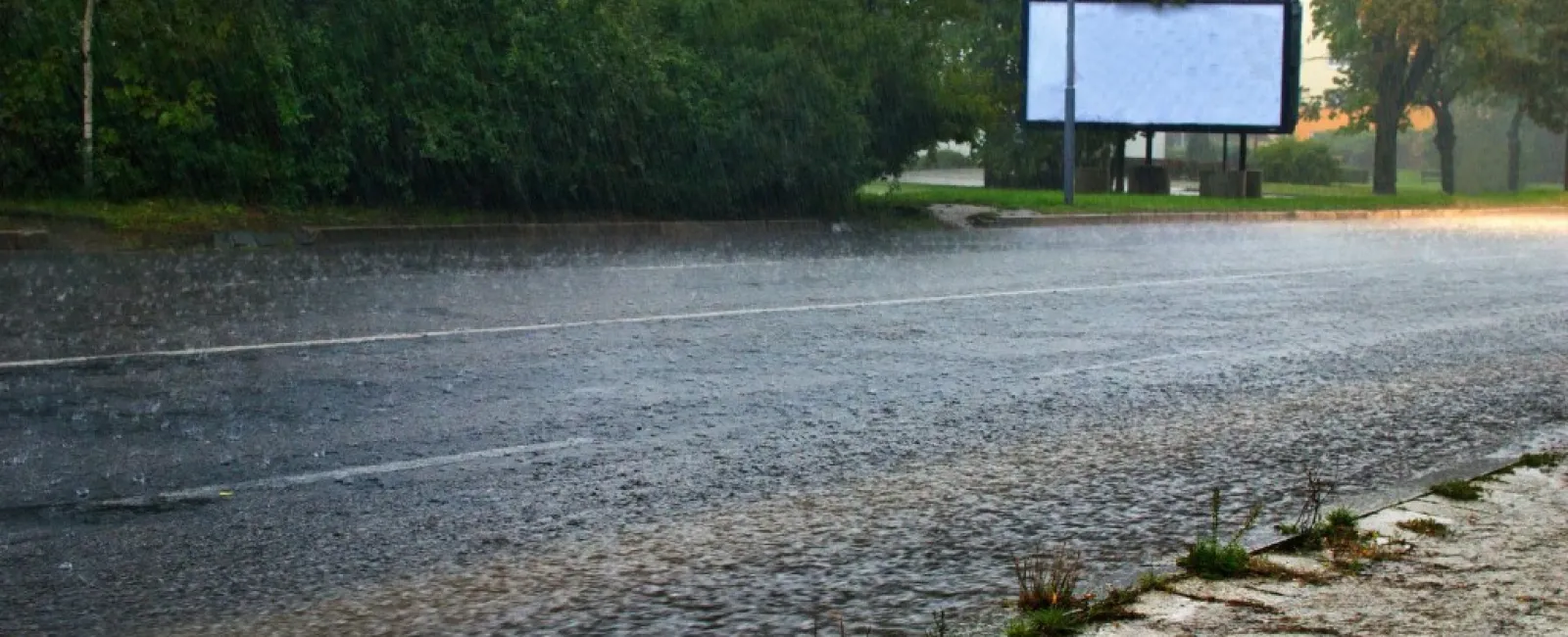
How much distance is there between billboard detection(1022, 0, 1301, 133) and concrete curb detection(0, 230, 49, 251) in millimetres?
27872

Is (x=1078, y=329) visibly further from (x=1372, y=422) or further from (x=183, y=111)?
(x=183, y=111)

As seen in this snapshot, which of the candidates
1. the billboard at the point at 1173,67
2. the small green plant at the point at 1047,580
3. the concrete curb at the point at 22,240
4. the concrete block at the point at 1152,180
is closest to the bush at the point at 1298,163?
the concrete block at the point at 1152,180

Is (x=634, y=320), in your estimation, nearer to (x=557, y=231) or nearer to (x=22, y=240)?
(x=22, y=240)

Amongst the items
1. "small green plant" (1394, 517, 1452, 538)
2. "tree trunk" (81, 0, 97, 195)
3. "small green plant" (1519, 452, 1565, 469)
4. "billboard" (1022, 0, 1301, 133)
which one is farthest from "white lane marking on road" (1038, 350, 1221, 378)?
"billboard" (1022, 0, 1301, 133)

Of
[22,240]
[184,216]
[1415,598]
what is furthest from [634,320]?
[184,216]

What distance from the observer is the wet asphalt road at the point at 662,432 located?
16.5ft

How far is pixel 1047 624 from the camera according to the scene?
4.32m

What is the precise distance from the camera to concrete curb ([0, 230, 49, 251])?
17703mm

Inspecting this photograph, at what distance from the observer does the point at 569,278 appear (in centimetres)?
1528

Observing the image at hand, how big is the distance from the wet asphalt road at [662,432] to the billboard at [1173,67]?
27165 millimetres

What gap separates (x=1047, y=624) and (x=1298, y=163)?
71899 millimetres

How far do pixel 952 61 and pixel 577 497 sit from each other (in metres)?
30.5

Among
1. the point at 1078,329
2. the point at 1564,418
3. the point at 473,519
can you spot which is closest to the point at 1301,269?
the point at 1078,329

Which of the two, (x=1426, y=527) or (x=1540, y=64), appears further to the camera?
(x=1540, y=64)
